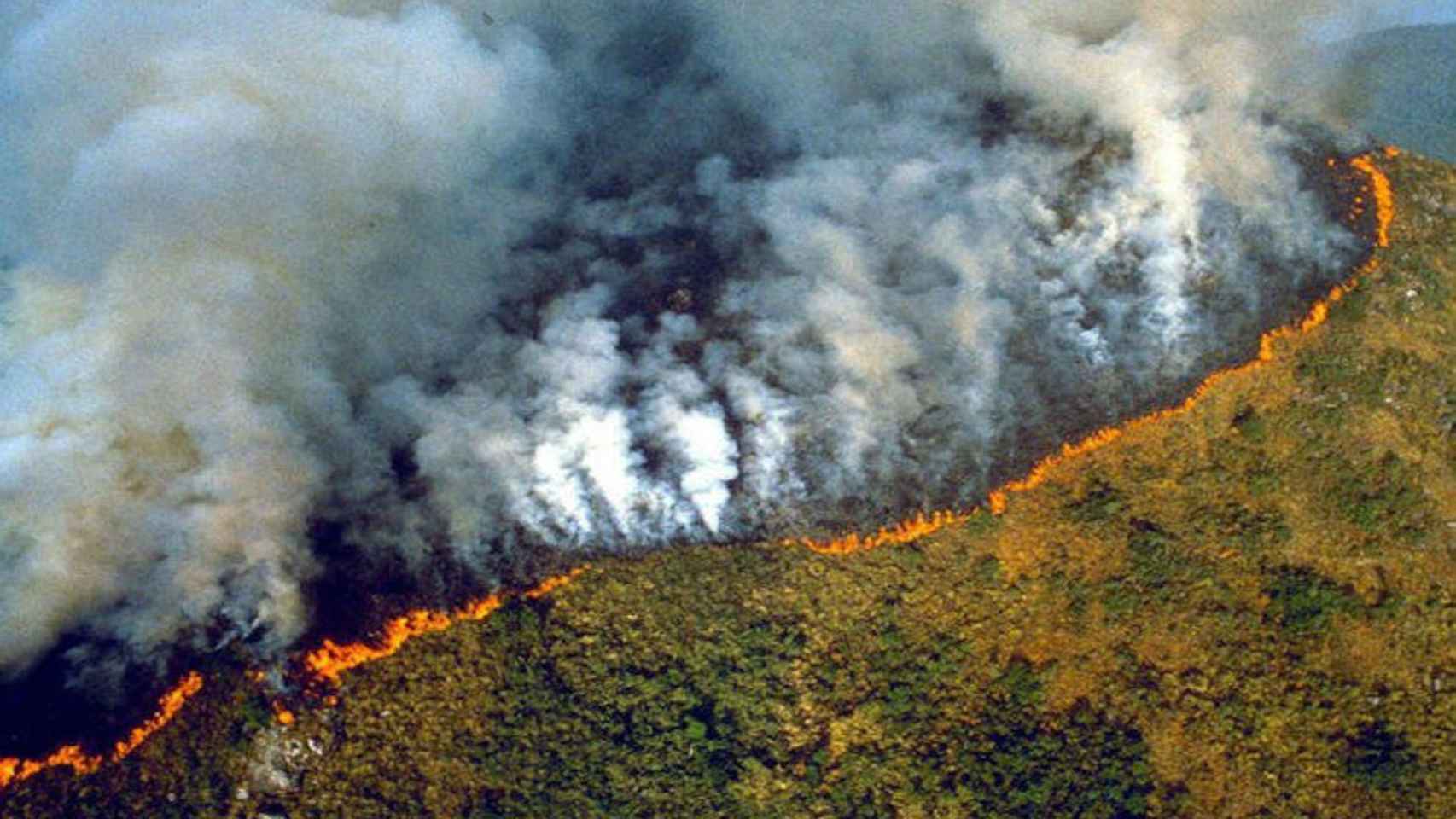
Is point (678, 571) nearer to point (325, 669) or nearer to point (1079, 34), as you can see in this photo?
point (325, 669)

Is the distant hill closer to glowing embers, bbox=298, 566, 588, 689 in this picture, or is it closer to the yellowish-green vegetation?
the yellowish-green vegetation

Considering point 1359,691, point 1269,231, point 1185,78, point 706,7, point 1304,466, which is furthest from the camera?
point 706,7

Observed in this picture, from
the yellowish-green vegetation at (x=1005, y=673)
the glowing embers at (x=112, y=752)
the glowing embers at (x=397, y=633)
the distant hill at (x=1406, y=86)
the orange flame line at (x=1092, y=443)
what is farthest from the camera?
the distant hill at (x=1406, y=86)

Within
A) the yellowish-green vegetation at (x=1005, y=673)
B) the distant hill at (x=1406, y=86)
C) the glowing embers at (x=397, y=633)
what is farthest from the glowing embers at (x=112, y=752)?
the distant hill at (x=1406, y=86)

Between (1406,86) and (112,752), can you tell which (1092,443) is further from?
(112,752)

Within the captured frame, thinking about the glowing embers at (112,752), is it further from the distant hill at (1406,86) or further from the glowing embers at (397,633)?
the distant hill at (1406,86)

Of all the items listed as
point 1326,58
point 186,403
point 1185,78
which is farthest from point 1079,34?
point 186,403

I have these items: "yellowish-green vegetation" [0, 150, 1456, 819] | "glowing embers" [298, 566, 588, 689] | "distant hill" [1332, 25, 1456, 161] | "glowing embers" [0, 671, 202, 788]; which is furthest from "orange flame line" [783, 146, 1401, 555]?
"glowing embers" [0, 671, 202, 788]
